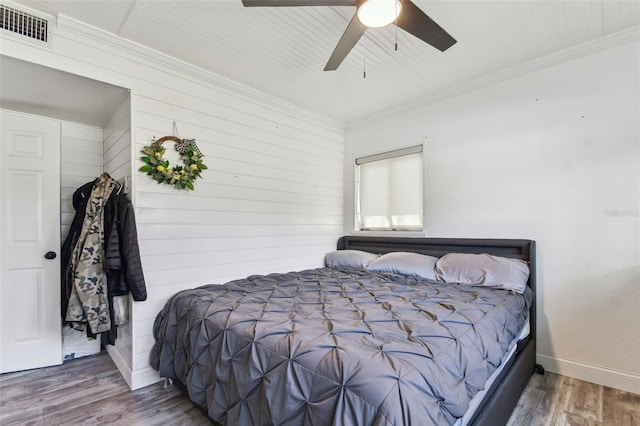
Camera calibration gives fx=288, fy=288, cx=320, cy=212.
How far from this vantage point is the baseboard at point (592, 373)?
220cm

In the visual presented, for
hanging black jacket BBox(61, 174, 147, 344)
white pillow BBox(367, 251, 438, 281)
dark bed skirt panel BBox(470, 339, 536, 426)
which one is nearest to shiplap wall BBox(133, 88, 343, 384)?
hanging black jacket BBox(61, 174, 147, 344)

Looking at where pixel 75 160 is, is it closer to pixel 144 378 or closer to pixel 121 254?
pixel 121 254

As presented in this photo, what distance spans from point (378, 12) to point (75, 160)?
3.23 meters

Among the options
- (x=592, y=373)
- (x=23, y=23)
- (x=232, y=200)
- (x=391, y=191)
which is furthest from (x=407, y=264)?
(x=23, y=23)

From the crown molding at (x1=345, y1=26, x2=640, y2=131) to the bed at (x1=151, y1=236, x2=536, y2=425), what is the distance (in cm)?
162

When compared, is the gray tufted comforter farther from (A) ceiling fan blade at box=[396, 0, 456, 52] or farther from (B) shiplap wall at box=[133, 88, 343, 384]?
(A) ceiling fan blade at box=[396, 0, 456, 52]

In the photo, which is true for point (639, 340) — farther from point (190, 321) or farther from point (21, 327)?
point (21, 327)

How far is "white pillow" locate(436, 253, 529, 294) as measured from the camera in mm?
2402

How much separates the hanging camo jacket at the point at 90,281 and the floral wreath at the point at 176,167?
21.0 inches

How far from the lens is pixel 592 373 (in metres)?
2.35

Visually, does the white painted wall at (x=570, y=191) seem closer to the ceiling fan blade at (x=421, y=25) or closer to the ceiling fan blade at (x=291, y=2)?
the ceiling fan blade at (x=421, y=25)

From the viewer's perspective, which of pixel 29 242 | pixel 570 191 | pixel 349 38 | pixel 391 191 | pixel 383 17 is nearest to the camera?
pixel 383 17

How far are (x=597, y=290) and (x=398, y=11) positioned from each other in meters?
2.65

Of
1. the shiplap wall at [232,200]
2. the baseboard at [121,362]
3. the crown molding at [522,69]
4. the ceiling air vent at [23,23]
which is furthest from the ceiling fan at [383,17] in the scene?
the baseboard at [121,362]
